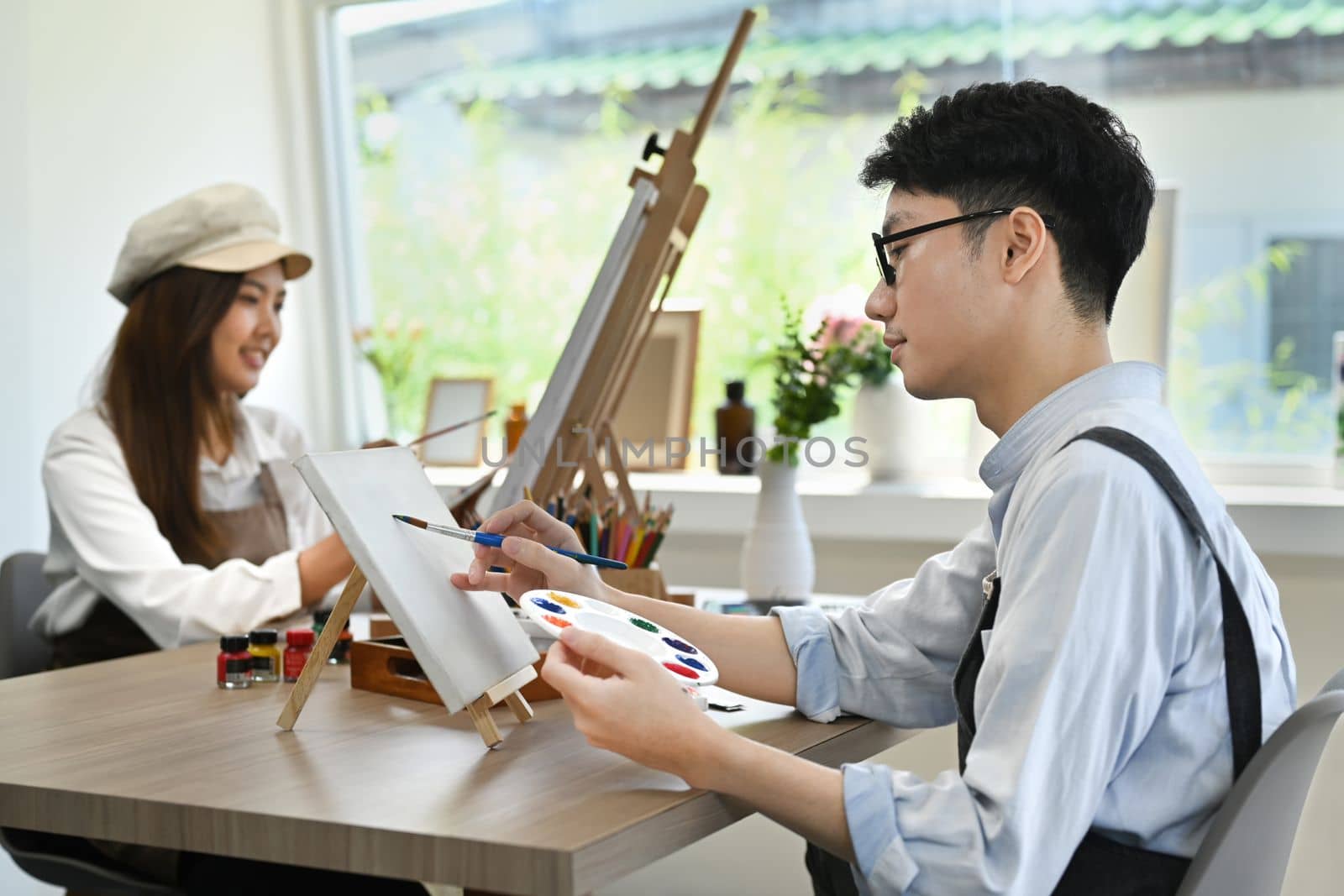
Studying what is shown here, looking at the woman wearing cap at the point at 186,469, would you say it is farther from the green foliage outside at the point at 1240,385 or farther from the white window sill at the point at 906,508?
the green foliage outside at the point at 1240,385

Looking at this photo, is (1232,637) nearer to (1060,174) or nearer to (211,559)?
(1060,174)

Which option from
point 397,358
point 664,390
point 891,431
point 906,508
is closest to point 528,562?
point 906,508

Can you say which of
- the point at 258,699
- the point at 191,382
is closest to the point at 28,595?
the point at 191,382

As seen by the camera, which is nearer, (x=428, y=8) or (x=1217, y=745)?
(x=1217, y=745)

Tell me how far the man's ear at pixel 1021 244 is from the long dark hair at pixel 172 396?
1.64 meters

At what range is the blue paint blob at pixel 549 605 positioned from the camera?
1.17 meters

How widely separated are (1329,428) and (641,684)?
2.48 meters

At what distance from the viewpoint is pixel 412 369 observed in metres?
4.02

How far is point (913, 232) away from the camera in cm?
130

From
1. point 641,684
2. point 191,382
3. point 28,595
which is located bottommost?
point 28,595

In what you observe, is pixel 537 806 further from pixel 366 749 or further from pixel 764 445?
pixel 764 445

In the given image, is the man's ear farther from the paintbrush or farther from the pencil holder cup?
the pencil holder cup

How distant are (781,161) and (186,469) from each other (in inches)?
71.9
